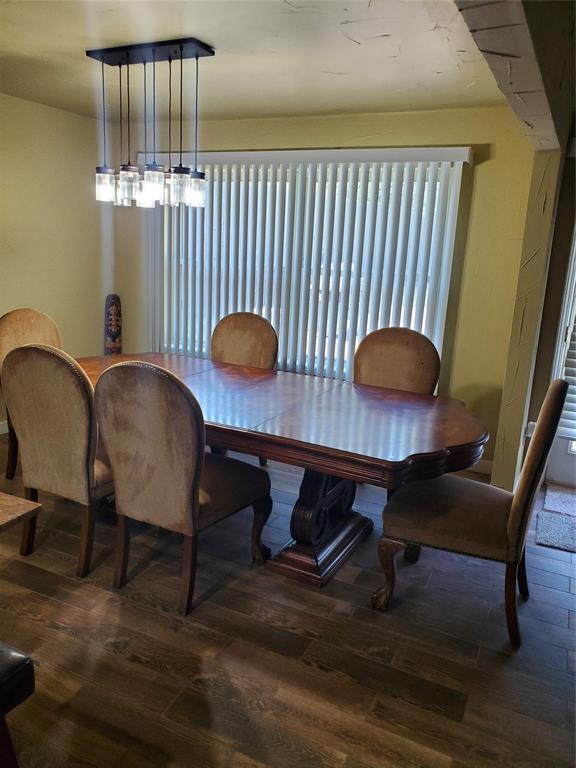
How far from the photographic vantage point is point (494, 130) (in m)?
3.46

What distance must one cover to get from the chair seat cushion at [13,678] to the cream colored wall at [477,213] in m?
3.06

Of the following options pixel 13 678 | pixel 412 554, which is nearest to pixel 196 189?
pixel 412 554

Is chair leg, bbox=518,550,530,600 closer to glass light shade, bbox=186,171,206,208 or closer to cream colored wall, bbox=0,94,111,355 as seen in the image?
glass light shade, bbox=186,171,206,208

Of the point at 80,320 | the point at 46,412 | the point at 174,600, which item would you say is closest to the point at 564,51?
the point at 46,412

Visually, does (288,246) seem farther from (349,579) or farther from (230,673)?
(230,673)

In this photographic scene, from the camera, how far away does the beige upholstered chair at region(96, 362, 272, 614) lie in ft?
6.81

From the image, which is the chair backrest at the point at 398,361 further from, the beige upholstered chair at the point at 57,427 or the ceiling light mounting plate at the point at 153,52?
the ceiling light mounting plate at the point at 153,52

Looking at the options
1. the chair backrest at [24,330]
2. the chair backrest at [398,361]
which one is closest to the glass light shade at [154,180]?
the chair backrest at [24,330]

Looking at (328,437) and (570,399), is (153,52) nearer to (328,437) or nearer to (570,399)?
(328,437)

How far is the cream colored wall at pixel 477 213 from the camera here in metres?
3.48

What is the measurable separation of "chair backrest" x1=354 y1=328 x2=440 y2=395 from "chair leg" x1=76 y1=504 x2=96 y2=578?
1.62 metres

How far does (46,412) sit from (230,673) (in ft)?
4.03

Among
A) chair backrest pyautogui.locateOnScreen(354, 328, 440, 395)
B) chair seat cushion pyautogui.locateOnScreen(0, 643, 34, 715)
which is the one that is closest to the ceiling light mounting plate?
chair backrest pyautogui.locateOnScreen(354, 328, 440, 395)

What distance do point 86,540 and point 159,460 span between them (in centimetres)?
61
